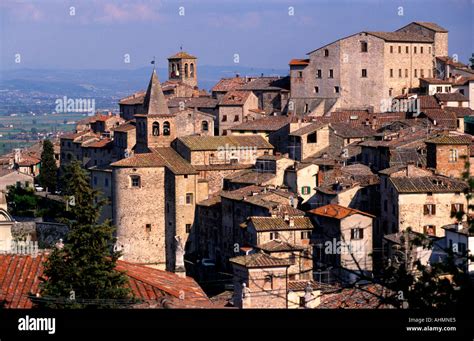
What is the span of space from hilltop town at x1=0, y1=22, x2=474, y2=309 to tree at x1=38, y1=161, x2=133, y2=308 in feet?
1.70

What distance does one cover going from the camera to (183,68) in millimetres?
65812

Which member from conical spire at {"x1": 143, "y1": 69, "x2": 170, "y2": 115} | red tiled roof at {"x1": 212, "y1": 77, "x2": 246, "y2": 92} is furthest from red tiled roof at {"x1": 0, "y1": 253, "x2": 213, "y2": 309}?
red tiled roof at {"x1": 212, "y1": 77, "x2": 246, "y2": 92}

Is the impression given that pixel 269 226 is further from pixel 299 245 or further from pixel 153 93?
pixel 153 93

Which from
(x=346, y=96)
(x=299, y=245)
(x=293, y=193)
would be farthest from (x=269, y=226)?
(x=346, y=96)

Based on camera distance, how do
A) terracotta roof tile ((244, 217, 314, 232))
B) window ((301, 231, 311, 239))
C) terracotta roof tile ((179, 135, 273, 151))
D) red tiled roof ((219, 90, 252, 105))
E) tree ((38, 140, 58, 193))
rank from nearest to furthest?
terracotta roof tile ((244, 217, 314, 232))
window ((301, 231, 311, 239))
terracotta roof tile ((179, 135, 273, 151))
red tiled roof ((219, 90, 252, 105))
tree ((38, 140, 58, 193))

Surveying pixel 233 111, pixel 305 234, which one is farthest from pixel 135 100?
pixel 305 234

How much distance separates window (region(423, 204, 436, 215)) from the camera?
3278 centimetres

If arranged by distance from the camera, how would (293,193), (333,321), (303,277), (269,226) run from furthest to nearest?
1. (293,193)
2. (269,226)
3. (303,277)
4. (333,321)

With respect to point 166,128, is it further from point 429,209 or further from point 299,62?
point 429,209

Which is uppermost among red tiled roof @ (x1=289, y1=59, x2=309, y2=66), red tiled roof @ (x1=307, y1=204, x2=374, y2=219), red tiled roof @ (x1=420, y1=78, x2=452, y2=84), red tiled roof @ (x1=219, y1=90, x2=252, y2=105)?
red tiled roof @ (x1=289, y1=59, x2=309, y2=66)

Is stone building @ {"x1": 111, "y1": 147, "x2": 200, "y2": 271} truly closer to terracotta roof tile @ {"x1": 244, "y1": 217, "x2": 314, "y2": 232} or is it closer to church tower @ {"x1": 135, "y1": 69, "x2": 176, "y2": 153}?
church tower @ {"x1": 135, "y1": 69, "x2": 176, "y2": 153}

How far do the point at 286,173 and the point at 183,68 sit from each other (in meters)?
27.6

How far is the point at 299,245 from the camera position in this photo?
33.0 metres

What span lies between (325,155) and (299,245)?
337 inches
